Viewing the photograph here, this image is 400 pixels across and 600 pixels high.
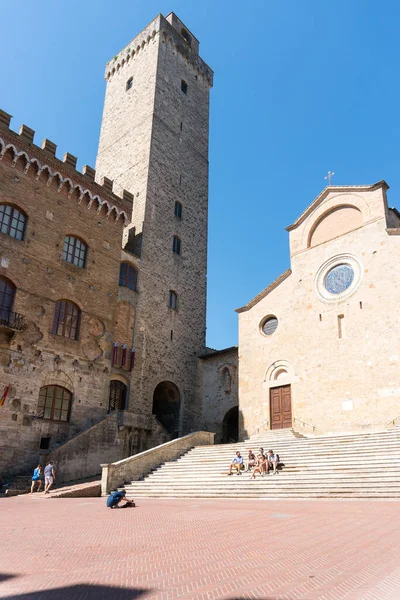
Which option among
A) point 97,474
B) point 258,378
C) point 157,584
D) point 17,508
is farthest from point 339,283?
point 157,584

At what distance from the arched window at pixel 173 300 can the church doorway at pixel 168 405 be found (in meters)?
4.62

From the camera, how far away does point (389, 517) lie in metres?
8.46

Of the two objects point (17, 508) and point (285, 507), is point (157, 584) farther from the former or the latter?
point (17, 508)

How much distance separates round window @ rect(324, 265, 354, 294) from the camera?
22.5 m

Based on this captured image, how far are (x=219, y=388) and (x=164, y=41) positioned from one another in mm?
24604

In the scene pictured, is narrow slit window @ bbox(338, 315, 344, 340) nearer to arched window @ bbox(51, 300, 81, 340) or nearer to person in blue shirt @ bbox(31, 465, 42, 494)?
arched window @ bbox(51, 300, 81, 340)

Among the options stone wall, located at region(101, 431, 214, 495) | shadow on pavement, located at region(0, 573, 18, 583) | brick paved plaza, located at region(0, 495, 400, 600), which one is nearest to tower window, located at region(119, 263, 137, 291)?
stone wall, located at region(101, 431, 214, 495)

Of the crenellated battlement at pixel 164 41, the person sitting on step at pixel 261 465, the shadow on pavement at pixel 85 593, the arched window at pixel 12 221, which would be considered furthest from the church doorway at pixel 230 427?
the crenellated battlement at pixel 164 41

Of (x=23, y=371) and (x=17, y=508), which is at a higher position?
(x=23, y=371)

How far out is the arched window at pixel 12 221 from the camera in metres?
20.1

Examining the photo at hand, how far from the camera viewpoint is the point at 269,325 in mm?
25422

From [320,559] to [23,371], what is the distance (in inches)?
636

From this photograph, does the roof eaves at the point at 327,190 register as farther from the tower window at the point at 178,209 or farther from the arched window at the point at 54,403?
the arched window at the point at 54,403

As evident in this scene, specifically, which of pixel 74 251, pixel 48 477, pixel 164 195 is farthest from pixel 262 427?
pixel 164 195
